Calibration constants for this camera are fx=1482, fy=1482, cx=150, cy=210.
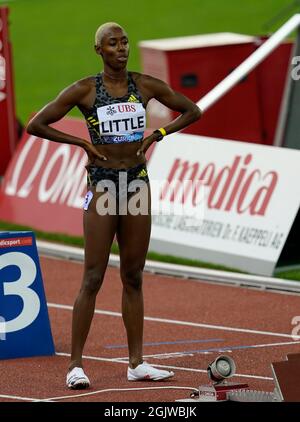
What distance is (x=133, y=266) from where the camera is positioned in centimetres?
998

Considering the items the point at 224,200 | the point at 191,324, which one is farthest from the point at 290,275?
the point at 191,324

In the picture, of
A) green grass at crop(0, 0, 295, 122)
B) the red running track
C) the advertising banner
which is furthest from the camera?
green grass at crop(0, 0, 295, 122)

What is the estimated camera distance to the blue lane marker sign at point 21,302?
10898 millimetres

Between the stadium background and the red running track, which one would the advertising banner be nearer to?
the red running track

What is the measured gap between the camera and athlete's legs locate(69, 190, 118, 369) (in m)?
9.80

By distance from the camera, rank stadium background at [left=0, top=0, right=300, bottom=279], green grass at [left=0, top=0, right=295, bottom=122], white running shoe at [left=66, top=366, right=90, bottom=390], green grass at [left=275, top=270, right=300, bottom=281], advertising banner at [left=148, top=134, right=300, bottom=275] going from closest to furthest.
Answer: white running shoe at [left=66, top=366, right=90, bottom=390], green grass at [left=275, top=270, right=300, bottom=281], advertising banner at [left=148, top=134, right=300, bottom=275], stadium background at [left=0, top=0, right=300, bottom=279], green grass at [left=0, top=0, right=295, bottom=122]

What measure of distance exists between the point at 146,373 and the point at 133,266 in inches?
28.7

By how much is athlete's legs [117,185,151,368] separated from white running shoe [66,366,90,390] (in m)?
0.44

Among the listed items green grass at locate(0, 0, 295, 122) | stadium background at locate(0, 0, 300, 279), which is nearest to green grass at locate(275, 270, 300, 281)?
stadium background at locate(0, 0, 300, 279)

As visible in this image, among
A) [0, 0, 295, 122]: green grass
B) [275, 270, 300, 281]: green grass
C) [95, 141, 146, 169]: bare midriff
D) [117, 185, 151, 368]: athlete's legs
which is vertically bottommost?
[0, 0, 295, 122]: green grass

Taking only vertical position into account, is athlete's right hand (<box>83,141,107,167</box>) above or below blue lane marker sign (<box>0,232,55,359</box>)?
above

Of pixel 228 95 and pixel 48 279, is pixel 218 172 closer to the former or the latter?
pixel 48 279

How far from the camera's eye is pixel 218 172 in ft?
48.0

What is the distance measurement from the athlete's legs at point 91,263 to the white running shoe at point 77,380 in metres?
0.10
